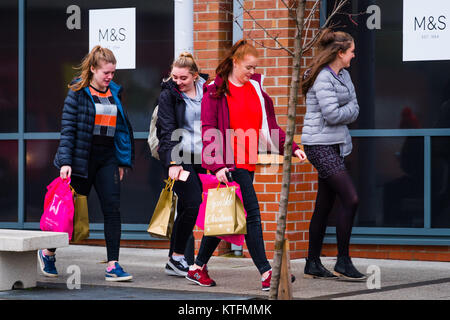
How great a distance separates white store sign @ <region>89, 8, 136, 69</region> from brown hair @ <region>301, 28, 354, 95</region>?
2.83 m

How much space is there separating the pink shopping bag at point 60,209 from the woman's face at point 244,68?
165 centimetres

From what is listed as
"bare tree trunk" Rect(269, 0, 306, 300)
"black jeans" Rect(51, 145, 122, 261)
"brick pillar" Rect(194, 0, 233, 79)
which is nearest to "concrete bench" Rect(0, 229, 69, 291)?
"black jeans" Rect(51, 145, 122, 261)

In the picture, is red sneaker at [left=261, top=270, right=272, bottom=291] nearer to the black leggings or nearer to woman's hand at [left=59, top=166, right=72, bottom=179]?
the black leggings

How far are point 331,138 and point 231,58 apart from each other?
3.54ft

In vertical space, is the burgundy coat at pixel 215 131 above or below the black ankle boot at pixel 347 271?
above

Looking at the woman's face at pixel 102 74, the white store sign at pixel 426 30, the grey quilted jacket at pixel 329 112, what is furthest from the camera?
the white store sign at pixel 426 30

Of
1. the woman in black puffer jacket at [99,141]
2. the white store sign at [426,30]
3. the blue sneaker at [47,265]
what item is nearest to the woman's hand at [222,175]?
the woman in black puffer jacket at [99,141]

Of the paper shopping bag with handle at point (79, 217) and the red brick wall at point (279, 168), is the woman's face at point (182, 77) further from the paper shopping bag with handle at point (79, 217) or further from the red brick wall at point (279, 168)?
the red brick wall at point (279, 168)

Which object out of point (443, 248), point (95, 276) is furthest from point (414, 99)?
point (95, 276)

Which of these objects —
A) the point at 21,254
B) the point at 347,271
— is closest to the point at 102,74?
the point at 21,254

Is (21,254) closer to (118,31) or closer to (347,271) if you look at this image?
(347,271)

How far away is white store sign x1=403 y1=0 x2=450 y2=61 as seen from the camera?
9.41 meters

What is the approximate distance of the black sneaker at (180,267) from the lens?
8.38m

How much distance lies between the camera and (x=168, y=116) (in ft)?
26.2
